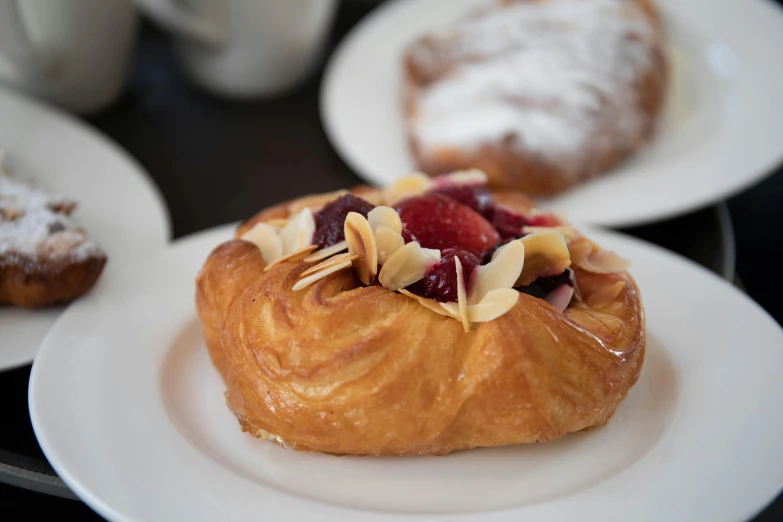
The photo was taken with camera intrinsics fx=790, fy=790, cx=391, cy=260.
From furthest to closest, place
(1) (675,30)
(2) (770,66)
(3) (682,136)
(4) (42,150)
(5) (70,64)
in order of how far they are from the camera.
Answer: (1) (675,30)
(2) (770,66)
(3) (682,136)
(5) (70,64)
(4) (42,150)

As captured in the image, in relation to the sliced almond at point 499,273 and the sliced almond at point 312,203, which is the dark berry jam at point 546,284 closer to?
the sliced almond at point 499,273

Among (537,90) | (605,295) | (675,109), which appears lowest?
(675,109)

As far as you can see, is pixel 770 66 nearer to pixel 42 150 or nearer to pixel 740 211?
pixel 740 211

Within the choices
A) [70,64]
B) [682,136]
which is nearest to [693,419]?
[682,136]

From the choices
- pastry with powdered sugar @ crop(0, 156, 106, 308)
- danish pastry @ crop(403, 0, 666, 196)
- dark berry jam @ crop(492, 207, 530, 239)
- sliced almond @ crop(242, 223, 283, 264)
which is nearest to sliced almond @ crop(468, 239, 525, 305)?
dark berry jam @ crop(492, 207, 530, 239)

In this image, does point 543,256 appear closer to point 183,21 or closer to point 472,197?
point 472,197

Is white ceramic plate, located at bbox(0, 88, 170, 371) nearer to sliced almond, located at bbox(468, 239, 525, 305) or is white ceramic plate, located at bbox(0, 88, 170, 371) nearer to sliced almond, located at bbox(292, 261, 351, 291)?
sliced almond, located at bbox(292, 261, 351, 291)

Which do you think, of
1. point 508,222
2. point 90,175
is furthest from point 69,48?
point 508,222
